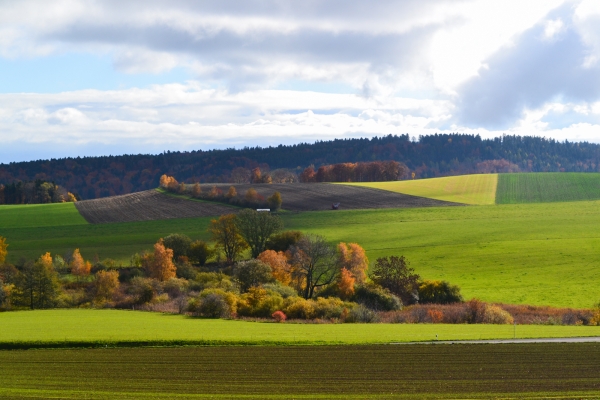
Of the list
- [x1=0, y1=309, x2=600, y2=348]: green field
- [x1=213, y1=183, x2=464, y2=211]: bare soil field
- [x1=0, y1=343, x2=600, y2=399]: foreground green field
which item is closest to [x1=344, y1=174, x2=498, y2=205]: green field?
[x1=213, y1=183, x2=464, y2=211]: bare soil field

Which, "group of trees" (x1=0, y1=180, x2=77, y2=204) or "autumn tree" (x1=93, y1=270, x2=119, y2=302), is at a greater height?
"group of trees" (x1=0, y1=180, x2=77, y2=204)

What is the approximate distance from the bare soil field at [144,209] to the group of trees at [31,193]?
4023 centimetres

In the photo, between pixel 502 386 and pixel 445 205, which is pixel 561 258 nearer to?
pixel 445 205

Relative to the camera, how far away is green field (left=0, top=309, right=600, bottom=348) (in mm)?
36875

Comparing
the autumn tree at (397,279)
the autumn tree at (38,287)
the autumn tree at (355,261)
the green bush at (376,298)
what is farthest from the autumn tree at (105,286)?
the autumn tree at (397,279)

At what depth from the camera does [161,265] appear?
255 feet

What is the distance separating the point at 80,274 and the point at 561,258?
178 feet

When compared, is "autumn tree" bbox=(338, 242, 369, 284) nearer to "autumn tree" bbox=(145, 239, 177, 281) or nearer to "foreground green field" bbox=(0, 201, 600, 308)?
"foreground green field" bbox=(0, 201, 600, 308)

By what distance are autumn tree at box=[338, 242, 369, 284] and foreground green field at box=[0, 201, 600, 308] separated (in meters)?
5.77

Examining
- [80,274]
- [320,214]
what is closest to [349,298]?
[80,274]

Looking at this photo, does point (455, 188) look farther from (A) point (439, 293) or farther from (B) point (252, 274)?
(B) point (252, 274)

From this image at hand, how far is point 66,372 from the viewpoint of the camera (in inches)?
1126

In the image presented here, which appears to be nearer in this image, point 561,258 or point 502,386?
point 502,386

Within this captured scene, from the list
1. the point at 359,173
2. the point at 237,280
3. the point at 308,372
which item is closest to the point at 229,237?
the point at 237,280
